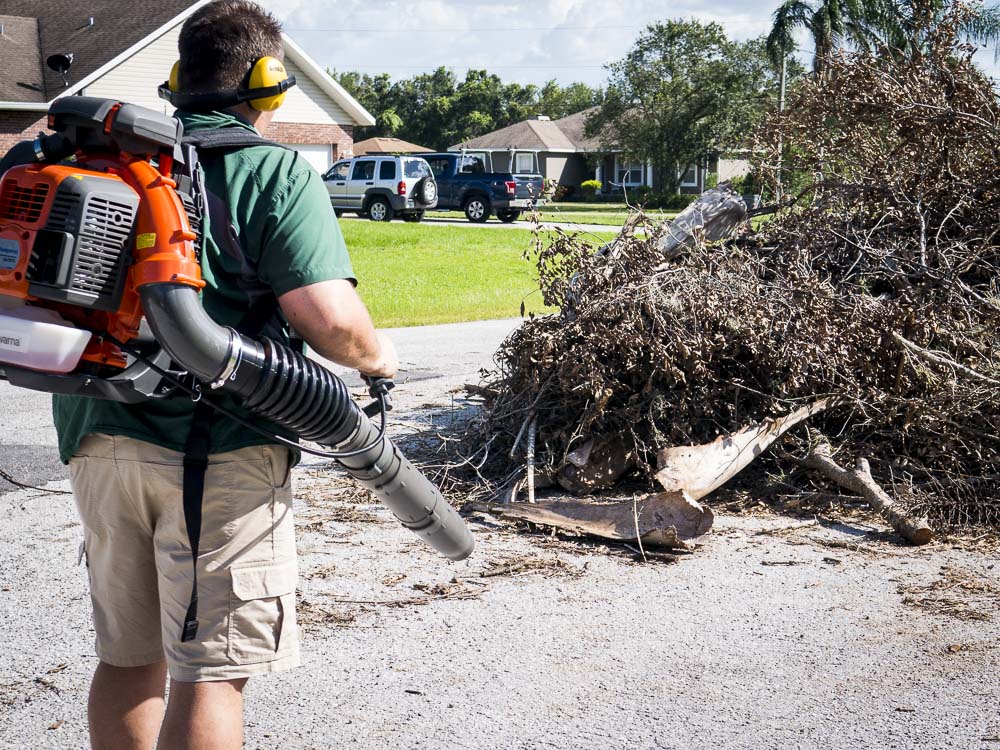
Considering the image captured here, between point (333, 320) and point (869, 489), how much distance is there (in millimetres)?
3790

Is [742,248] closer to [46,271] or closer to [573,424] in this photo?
[573,424]

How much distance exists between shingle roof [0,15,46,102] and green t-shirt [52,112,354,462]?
2761 cm

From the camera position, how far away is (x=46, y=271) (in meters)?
2.02

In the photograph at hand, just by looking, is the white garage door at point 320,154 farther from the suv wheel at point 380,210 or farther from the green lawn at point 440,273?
the green lawn at point 440,273

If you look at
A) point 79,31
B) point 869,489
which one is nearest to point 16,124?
point 79,31

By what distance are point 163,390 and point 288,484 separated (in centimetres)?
37

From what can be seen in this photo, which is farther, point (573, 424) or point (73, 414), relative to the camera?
point (573, 424)

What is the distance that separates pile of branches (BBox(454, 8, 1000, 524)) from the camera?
5617mm

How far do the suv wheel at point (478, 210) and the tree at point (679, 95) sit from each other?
22.0 m

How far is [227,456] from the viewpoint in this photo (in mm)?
2320

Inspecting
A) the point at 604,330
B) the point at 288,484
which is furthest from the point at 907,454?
the point at 288,484

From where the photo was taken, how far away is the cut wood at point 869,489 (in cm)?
495

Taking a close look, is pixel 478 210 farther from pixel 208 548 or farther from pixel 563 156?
pixel 563 156

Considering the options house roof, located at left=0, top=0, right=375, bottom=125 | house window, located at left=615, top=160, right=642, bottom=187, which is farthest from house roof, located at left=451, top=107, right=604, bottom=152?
house roof, located at left=0, top=0, right=375, bottom=125
